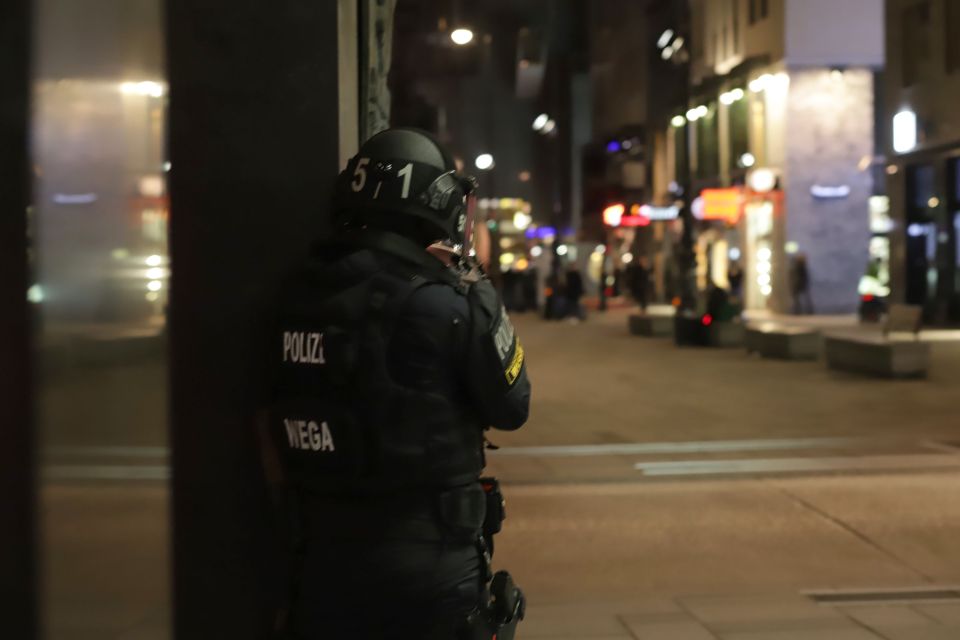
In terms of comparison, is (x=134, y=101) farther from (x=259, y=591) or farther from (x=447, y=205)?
(x=259, y=591)

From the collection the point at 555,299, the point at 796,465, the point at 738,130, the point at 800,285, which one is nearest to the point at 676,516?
the point at 796,465

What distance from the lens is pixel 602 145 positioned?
6969cm

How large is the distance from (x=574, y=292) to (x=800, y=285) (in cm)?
609

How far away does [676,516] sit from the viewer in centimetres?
812

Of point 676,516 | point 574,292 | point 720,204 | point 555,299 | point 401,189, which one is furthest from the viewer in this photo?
point 720,204

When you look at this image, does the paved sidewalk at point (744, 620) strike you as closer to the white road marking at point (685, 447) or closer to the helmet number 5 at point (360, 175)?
the helmet number 5 at point (360, 175)

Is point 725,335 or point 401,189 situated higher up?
point 401,189

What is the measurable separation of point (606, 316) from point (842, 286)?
21.8ft

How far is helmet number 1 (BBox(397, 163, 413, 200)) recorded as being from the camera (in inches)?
108

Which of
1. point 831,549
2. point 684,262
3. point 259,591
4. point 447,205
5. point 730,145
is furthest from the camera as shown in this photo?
point 730,145

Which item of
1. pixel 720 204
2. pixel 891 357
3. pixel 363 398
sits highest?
pixel 720 204

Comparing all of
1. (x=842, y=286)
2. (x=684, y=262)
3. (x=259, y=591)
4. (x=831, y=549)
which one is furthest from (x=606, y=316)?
(x=259, y=591)

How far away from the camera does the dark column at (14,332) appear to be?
1959 millimetres

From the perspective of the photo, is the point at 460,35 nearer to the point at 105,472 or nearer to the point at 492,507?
the point at 492,507
